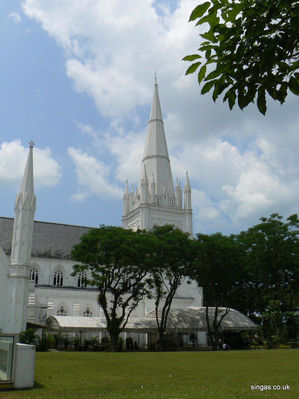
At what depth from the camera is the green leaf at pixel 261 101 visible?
189 inches

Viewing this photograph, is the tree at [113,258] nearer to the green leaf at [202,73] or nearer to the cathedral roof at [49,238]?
the cathedral roof at [49,238]

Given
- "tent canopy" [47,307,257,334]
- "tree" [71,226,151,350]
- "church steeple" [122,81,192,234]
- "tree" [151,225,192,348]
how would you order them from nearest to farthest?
"tree" [71,226,151,350]
"tree" [151,225,192,348]
"tent canopy" [47,307,257,334]
"church steeple" [122,81,192,234]

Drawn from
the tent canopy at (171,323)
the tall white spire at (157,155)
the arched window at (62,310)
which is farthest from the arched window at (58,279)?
the tall white spire at (157,155)

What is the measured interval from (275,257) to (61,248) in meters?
32.0

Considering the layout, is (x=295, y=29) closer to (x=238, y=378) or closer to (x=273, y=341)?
(x=238, y=378)

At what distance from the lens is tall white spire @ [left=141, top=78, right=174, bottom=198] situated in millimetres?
77812

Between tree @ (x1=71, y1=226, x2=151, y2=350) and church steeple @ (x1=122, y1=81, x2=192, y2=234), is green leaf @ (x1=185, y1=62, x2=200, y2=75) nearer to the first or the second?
tree @ (x1=71, y1=226, x2=151, y2=350)

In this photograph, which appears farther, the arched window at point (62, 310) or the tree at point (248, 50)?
the arched window at point (62, 310)

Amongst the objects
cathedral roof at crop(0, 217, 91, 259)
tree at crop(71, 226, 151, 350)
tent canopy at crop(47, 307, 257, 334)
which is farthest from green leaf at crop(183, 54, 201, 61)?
cathedral roof at crop(0, 217, 91, 259)

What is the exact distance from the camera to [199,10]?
15.6 feet

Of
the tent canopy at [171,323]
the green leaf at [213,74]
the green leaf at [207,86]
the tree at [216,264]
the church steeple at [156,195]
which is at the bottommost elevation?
the tent canopy at [171,323]

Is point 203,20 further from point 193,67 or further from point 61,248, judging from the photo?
point 61,248

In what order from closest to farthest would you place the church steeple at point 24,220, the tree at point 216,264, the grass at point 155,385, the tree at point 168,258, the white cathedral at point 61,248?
the grass at point 155,385 < the white cathedral at point 61,248 < the church steeple at point 24,220 < the tree at point 168,258 < the tree at point 216,264

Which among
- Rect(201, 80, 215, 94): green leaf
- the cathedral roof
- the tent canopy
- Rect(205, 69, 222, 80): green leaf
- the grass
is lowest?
the grass
